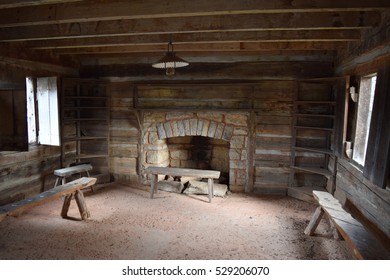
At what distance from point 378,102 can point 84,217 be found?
13.7 feet

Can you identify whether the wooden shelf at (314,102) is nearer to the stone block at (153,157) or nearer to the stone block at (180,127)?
the stone block at (180,127)

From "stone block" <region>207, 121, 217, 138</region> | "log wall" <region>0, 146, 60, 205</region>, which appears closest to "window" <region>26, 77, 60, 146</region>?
"log wall" <region>0, 146, 60, 205</region>

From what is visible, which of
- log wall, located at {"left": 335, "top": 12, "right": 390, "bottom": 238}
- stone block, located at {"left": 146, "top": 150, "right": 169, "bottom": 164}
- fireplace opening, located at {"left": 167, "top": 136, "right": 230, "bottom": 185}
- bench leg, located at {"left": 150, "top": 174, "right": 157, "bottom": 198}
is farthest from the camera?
fireplace opening, located at {"left": 167, "top": 136, "right": 230, "bottom": 185}

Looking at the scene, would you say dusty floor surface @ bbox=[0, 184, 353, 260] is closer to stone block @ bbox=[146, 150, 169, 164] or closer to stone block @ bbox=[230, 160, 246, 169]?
stone block @ bbox=[230, 160, 246, 169]

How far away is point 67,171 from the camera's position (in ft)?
16.9

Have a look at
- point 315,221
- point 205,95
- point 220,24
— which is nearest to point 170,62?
point 220,24

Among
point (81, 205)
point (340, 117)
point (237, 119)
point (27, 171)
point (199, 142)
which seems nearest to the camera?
point (81, 205)

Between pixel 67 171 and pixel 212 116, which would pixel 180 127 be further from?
pixel 67 171

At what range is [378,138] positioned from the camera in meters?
3.01

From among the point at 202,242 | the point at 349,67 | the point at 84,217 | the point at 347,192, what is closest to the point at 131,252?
the point at 202,242

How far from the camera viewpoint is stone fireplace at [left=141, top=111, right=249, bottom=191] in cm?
556

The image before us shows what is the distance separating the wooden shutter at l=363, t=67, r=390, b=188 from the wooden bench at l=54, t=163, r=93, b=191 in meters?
4.75

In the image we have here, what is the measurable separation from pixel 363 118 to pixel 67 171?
16.3 ft

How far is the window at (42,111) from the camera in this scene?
16.4 feet
